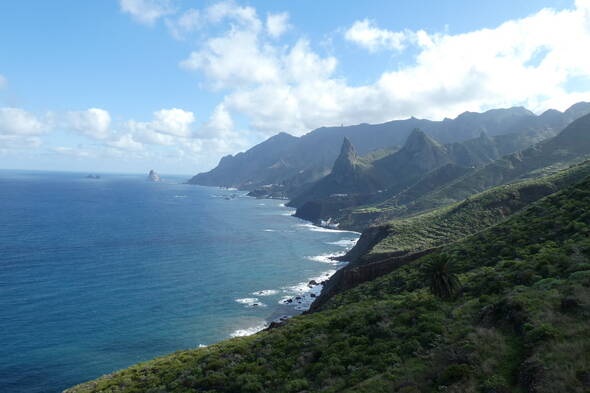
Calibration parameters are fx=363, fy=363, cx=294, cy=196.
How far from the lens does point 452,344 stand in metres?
22.0

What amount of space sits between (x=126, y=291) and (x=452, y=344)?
302ft

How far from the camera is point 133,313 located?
82188 millimetres

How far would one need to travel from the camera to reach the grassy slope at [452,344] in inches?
691

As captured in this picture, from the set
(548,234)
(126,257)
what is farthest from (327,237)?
(548,234)

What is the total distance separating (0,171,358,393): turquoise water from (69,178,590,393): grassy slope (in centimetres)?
3437

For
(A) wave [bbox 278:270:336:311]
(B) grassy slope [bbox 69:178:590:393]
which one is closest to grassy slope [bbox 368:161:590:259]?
(A) wave [bbox 278:270:336:311]

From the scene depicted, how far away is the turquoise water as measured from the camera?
63781 millimetres

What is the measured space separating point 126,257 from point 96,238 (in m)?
37.6

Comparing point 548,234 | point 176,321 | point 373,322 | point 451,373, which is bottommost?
point 176,321

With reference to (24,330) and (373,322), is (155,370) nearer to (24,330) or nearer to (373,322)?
(373,322)

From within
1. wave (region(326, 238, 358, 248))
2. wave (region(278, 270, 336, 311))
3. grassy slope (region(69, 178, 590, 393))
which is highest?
grassy slope (region(69, 178, 590, 393))

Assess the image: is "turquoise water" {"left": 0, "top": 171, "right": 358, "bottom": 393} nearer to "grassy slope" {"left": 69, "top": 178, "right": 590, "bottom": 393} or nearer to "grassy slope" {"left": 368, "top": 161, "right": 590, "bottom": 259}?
"grassy slope" {"left": 368, "top": 161, "right": 590, "bottom": 259}

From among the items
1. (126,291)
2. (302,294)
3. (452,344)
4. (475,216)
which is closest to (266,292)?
(302,294)

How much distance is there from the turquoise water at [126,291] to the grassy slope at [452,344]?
3437cm
